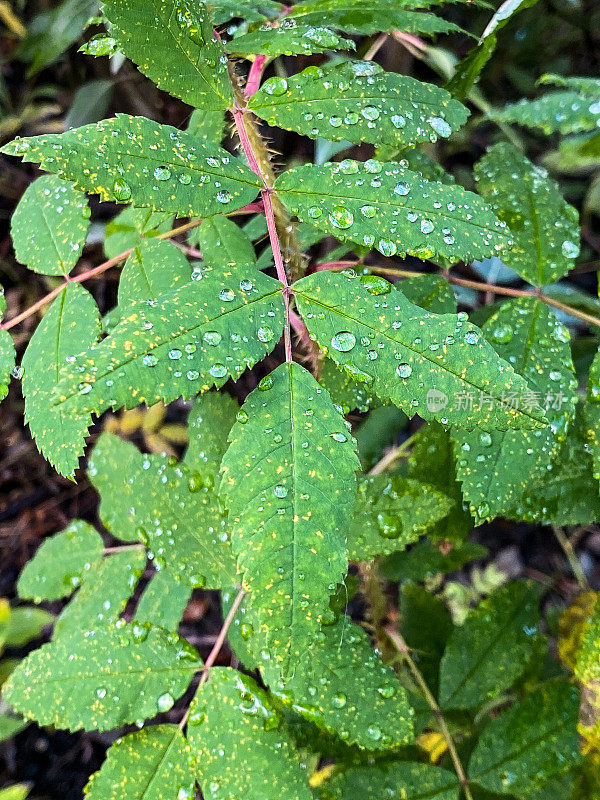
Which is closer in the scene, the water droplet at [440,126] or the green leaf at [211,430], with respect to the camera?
the water droplet at [440,126]

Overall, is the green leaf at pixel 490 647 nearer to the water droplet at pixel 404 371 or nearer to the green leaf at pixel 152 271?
the water droplet at pixel 404 371

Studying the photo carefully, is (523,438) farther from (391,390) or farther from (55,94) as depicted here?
(55,94)

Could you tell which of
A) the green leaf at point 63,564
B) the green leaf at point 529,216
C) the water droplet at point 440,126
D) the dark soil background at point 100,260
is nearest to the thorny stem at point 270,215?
the water droplet at point 440,126

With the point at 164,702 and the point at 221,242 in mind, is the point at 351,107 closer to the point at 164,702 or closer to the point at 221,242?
the point at 221,242

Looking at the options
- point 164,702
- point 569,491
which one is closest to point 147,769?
point 164,702

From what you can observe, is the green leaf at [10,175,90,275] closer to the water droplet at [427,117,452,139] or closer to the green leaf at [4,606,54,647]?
the water droplet at [427,117,452,139]
